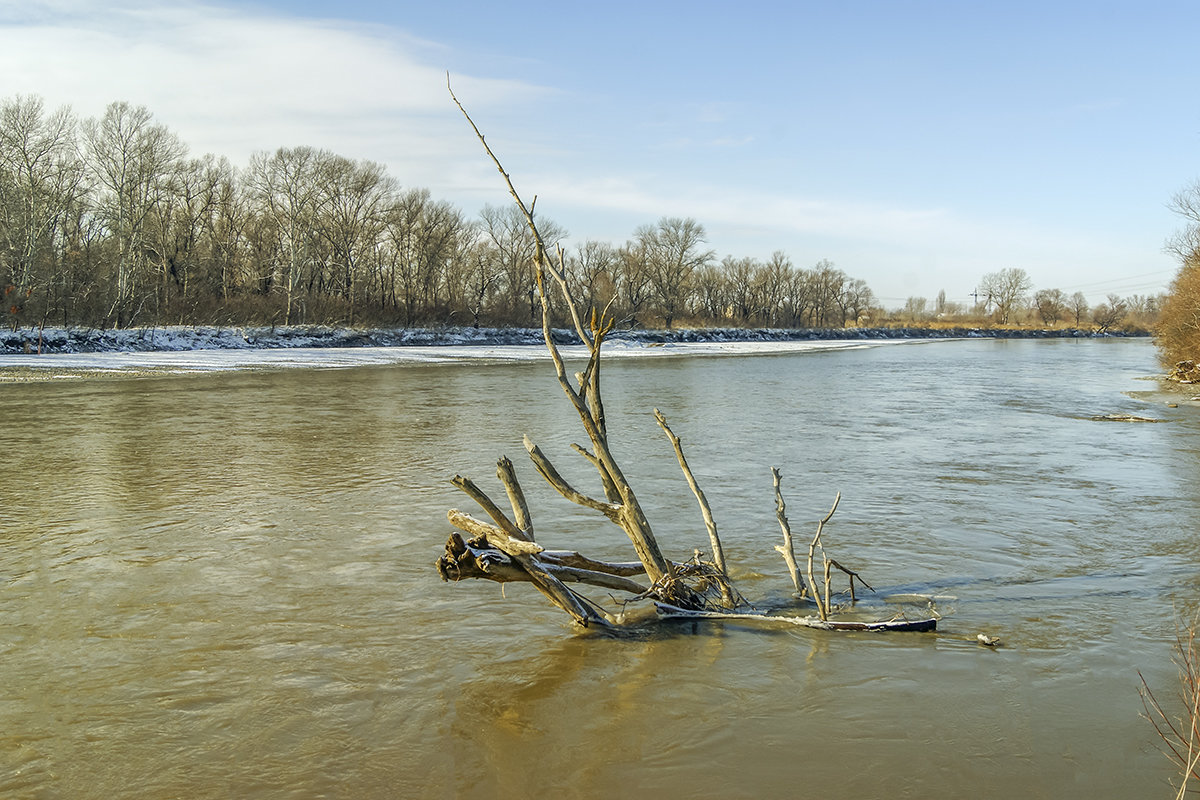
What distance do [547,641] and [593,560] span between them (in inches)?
23.8

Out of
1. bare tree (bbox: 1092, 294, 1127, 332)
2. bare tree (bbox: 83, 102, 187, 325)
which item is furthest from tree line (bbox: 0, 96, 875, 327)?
bare tree (bbox: 1092, 294, 1127, 332)

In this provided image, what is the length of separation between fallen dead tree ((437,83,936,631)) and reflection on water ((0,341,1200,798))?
0.22 metres

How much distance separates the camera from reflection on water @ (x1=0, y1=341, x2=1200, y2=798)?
4.08 m

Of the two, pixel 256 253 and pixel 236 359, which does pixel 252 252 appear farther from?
pixel 236 359

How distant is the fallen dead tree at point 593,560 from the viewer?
5219mm

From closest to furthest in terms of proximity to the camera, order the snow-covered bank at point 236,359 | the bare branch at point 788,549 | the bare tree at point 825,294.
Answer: the bare branch at point 788,549, the snow-covered bank at point 236,359, the bare tree at point 825,294

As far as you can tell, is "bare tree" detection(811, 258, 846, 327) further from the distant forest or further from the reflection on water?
the reflection on water

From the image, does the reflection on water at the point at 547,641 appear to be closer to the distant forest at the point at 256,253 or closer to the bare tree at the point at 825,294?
the distant forest at the point at 256,253

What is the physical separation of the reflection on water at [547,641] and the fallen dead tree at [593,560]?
22 cm

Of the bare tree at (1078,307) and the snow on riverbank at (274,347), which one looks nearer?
the snow on riverbank at (274,347)

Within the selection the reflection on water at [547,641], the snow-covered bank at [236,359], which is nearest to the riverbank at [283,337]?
the snow-covered bank at [236,359]

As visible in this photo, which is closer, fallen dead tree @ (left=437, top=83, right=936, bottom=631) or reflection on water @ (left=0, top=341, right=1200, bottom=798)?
reflection on water @ (left=0, top=341, right=1200, bottom=798)

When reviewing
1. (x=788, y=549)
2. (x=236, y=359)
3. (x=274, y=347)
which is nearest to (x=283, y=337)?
(x=274, y=347)

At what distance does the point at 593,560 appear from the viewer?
230 inches
